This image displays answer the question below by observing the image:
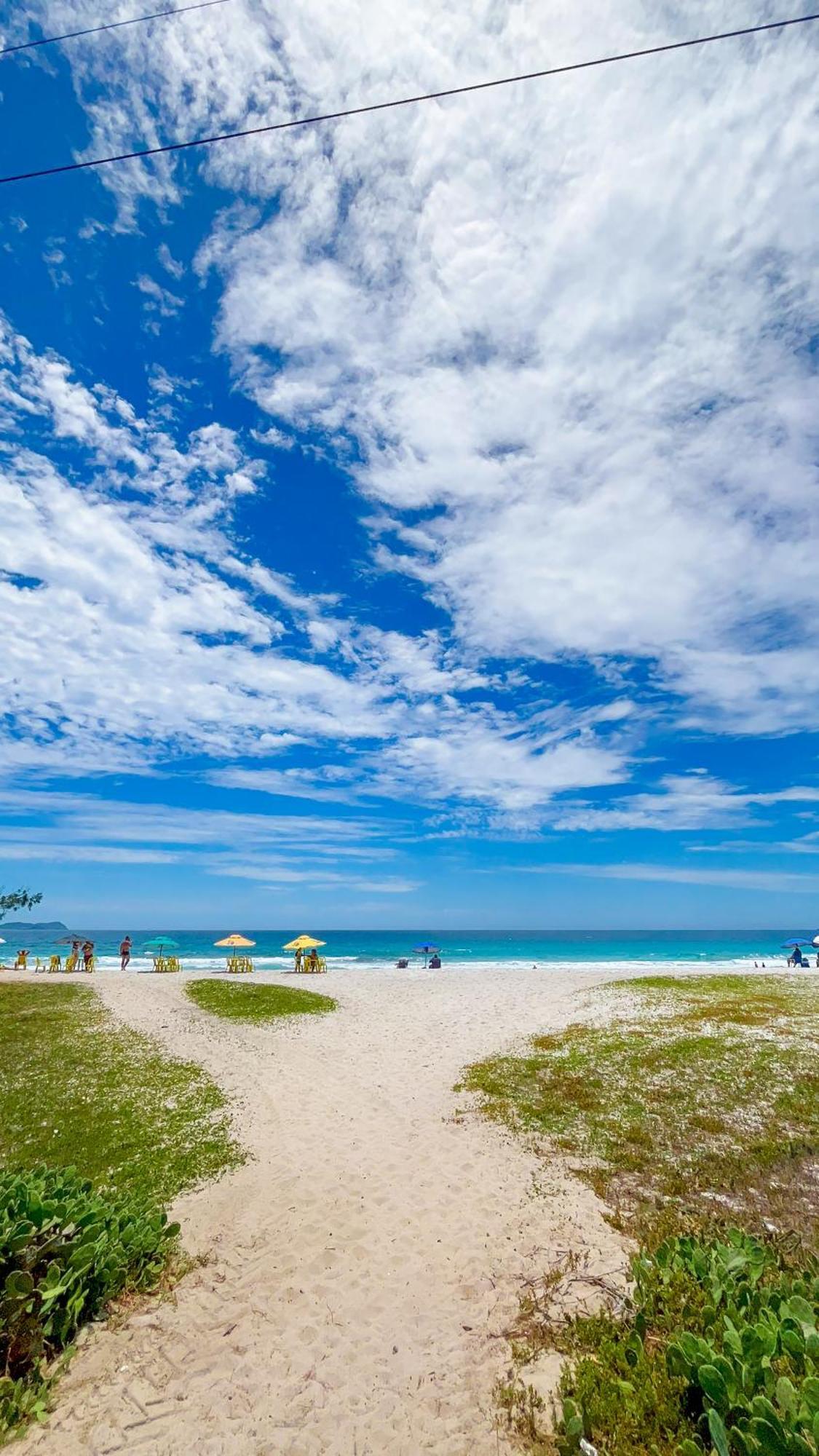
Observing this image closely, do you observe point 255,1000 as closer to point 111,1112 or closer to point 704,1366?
point 111,1112

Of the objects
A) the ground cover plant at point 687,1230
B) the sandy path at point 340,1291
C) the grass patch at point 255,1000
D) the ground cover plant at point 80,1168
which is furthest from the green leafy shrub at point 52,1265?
the grass patch at point 255,1000

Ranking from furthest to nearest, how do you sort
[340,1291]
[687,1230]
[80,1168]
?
[80,1168]
[687,1230]
[340,1291]

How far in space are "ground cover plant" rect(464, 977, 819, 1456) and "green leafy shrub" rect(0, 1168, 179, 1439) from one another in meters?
5.45

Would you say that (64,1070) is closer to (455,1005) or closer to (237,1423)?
(237,1423)

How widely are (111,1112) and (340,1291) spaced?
10.3 meters

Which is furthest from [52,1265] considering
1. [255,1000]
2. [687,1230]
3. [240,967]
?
[240,967]

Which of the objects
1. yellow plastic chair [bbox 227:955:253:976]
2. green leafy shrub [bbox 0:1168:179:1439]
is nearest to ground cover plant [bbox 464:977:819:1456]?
green leafy shrub [bbox 0:1168:179:1439]

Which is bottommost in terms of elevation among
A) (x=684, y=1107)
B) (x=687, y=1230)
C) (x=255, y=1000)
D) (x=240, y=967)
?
(x=687, y=1230)

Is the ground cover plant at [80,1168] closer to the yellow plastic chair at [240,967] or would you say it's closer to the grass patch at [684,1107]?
the grass patch at [684,1107]

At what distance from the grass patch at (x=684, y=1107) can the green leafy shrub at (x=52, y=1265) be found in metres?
8.11

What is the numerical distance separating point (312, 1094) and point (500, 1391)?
42.5 ft

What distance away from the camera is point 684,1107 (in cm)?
1667

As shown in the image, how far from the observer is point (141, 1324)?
8430 mm

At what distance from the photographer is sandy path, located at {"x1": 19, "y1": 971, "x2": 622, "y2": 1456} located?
6.95m
